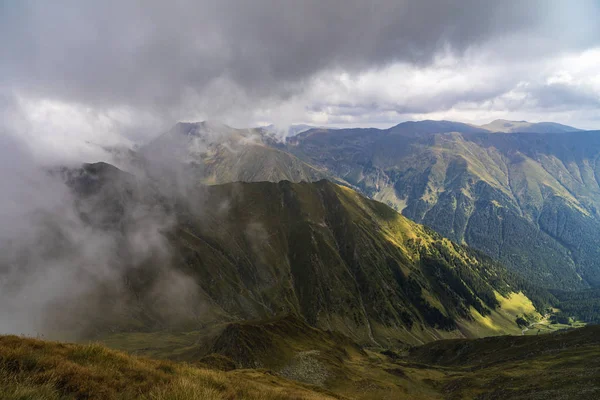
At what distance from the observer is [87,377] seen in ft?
37.2

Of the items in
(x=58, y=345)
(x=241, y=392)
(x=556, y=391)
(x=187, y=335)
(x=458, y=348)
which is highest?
(x=58, y=345)

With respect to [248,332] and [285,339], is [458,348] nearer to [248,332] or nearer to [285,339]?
[285,339]

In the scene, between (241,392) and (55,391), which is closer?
(55,391)

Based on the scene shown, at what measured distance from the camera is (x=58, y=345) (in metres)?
14.8

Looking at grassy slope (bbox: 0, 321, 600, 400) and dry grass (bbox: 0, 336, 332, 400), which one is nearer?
dry grass (bbox: 0, 336, 332, 400)

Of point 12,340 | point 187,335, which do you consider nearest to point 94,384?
point 12,340

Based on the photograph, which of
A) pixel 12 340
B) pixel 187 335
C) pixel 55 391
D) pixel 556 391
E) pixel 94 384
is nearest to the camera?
pixel 55 391

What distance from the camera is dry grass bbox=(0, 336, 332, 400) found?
381 inches

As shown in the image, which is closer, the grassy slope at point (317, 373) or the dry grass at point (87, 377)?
the dry grass at point (87, 377)

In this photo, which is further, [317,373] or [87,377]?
[317,373]

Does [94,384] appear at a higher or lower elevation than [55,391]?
lower

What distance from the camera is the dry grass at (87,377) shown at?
31.8 feet

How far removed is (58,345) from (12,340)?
192 cm

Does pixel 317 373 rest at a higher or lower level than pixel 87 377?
lower
